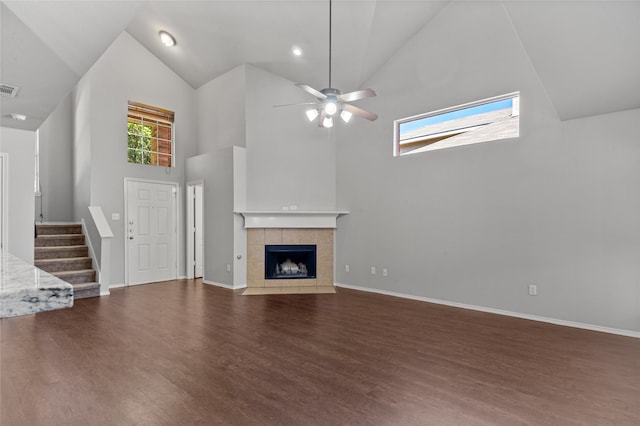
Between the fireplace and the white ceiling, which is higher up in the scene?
the white ceiling

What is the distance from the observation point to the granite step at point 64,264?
5.15 meters

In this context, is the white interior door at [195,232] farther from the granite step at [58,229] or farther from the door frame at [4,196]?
the door frame at [4,196]

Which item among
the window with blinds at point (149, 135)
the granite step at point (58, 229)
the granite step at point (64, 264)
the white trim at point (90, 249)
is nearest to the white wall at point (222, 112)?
the window with blinds at point (149, 135)

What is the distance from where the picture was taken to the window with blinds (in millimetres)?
6234

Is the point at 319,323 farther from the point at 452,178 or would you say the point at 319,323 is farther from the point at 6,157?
the point at 6,157

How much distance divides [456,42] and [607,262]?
350cm

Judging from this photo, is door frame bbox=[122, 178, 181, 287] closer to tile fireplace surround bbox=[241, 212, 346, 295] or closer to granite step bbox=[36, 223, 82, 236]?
granite step bbox=[36, 223, 82, 236]

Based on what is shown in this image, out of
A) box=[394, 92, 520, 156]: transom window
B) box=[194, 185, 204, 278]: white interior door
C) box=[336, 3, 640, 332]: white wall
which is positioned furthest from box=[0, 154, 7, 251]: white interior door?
box=[394, 92, 520, 156]: transom window

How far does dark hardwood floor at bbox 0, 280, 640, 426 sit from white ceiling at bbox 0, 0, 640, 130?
8.96 feet

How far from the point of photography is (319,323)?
3.82 m

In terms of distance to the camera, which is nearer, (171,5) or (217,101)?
(171,5)

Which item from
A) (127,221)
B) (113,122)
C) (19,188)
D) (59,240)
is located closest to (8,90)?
(19,188)

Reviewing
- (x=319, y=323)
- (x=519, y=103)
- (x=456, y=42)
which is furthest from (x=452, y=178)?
(x=319, y=323)

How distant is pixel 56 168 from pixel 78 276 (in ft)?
9.49
